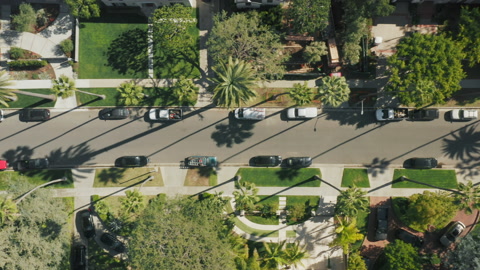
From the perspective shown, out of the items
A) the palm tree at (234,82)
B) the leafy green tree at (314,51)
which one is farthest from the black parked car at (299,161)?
the leafy green tree at (314,51)

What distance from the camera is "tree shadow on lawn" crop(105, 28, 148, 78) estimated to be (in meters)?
59.9

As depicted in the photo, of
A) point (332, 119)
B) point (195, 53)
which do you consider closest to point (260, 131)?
point (332, 119)

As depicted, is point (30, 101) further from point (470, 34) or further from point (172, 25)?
point (470, 34)

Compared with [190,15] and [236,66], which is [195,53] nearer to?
[190,15]

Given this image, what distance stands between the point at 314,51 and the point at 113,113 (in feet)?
117

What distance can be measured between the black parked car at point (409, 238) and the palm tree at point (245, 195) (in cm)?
2586

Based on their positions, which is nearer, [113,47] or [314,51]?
[314,51]

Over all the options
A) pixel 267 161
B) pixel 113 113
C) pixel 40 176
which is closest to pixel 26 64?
pixel 113 113

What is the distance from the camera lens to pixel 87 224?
58781 millimetres

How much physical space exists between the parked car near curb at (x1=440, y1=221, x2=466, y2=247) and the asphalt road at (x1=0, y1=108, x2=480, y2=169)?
1064cm

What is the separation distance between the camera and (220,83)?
4934 cm

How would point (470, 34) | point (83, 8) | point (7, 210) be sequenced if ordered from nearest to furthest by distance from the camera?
point (7, 210), point (470, 34), point (83, 8)

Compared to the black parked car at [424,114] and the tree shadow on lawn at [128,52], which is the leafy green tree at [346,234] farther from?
the tree shadow on lawn at [128,52]

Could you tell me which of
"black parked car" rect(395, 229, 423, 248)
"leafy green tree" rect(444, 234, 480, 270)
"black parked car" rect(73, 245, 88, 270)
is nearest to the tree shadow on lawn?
"black parked car" rect(73, 245, 88, 270)
